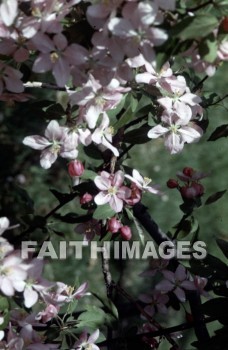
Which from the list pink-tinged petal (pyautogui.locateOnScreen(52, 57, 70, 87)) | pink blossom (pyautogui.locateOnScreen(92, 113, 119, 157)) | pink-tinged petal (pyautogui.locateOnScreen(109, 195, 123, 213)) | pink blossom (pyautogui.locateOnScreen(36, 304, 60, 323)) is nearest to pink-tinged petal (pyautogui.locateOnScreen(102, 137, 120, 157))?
pink blossom (pyautogui.locateOnScreen(92, 113, 119, 157))

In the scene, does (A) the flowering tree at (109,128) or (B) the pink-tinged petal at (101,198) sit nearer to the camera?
(A) the flowering tree at (109,128)

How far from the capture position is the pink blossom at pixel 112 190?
1.70m

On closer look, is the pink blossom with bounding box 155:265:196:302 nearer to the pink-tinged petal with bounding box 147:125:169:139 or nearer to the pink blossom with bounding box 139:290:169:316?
the pink blossom with bounding box 139:290:169:316

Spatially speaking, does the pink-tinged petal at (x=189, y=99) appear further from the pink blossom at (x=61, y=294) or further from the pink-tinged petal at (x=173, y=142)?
the pink blossom at (x=61, y=294)

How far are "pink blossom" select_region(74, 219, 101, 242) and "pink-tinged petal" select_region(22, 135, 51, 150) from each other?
266 millimetres

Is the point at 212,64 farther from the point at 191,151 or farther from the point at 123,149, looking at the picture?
the point at 191,151

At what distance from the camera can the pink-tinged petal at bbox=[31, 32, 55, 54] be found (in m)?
1.35

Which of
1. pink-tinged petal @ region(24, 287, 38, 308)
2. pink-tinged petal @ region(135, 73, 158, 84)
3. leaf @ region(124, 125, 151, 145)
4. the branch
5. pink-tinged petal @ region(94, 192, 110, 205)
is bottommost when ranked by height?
the branch

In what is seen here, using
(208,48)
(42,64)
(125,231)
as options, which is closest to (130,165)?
(125,231)

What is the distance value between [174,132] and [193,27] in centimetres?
47

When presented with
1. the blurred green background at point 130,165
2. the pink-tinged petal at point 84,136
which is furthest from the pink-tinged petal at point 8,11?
the blurred green background at point 130,165

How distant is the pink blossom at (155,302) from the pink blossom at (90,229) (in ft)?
0.78

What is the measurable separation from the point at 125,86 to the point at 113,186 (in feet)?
0.72

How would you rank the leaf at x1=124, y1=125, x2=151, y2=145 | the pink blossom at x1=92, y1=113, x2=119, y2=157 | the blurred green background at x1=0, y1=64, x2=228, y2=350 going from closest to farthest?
the pink blossom at x1=92, y1=113, x2=119, y2=157
the leaf at x1=124, y1=125, x2=151, y2=145
the blurred green background at x1=0, y1=64, x2=228, y2=350
